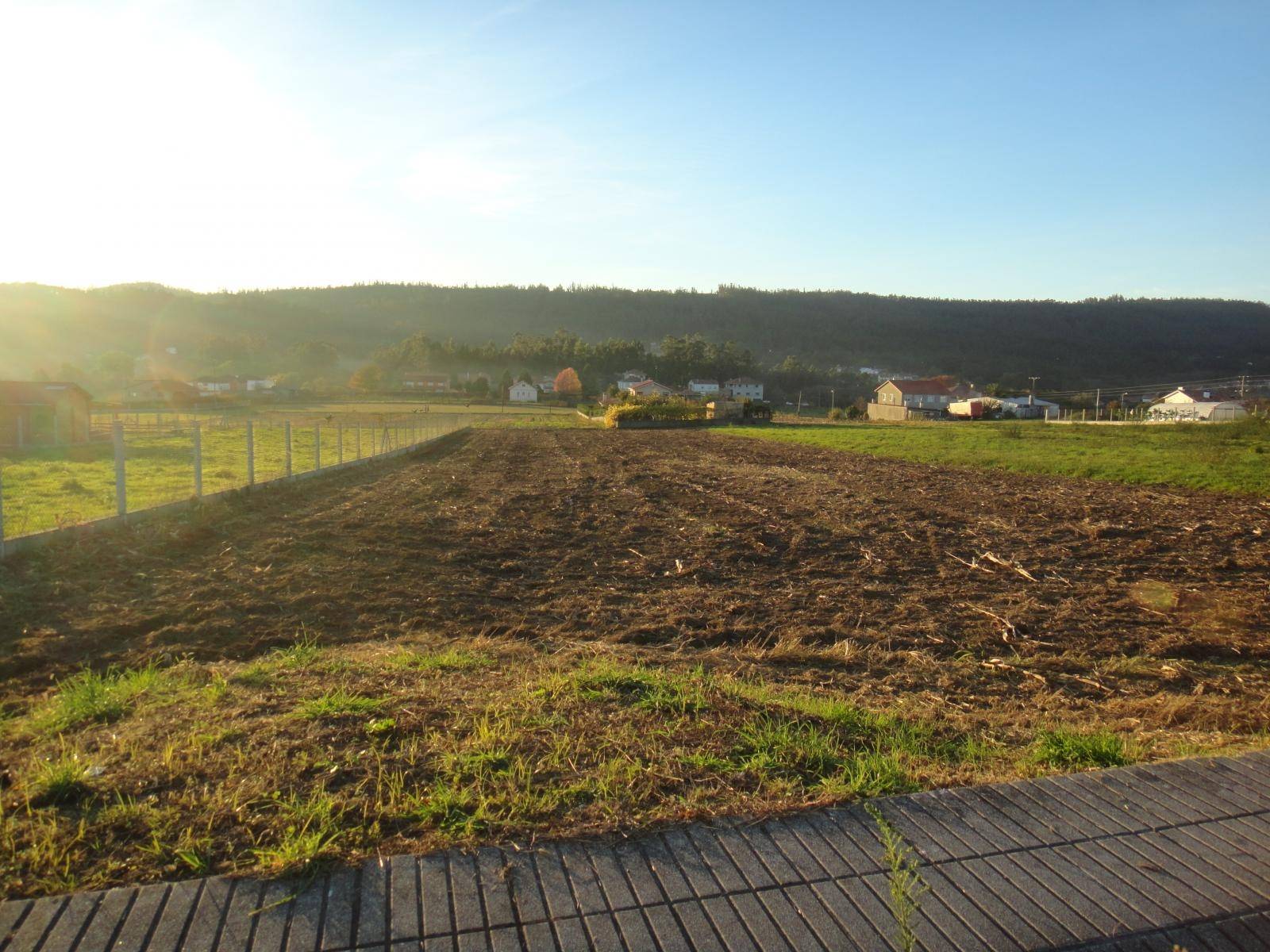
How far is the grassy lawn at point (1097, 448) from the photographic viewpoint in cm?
1977

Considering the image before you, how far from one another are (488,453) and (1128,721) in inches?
1027

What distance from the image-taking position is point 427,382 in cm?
10269

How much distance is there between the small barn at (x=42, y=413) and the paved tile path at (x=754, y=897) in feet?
87.7

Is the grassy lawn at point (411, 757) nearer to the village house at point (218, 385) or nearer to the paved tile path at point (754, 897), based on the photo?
the paved tile path at point (754, 897)

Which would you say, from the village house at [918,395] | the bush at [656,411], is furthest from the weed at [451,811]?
the village house at [918,395]

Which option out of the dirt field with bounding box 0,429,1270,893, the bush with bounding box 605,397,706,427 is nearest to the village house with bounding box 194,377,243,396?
the bush with bounding box 605,397,706,427

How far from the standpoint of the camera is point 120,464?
9633 mm

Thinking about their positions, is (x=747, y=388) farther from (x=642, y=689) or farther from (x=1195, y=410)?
(x=642, y=689)

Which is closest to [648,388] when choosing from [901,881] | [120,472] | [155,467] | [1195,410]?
[1195,410]

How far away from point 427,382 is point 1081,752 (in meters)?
104

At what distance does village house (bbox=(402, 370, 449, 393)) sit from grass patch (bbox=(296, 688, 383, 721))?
303ft

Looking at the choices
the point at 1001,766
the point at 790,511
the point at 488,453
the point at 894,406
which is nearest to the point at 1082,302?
the point at 894,406

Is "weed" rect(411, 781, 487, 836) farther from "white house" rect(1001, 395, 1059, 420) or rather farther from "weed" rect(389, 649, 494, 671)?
"white house" rect(1001, 395, 1059, 420)

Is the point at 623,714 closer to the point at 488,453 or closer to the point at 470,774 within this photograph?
the point at 470,774
